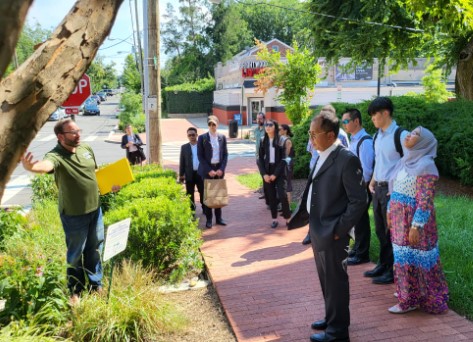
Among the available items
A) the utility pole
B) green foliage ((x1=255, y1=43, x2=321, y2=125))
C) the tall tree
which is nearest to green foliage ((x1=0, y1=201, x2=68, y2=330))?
the utility pole

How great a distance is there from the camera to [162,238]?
543cm

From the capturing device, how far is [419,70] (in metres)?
38.4

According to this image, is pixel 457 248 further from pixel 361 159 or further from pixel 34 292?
pixel 34 292

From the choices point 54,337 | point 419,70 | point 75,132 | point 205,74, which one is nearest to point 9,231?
point 75,132

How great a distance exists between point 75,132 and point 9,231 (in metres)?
2.93

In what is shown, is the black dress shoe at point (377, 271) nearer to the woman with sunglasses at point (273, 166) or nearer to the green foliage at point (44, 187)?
the woman with sunglasses at point (273, 166)

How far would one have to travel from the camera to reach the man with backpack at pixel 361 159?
554 centimetres

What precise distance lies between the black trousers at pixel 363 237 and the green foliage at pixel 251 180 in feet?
18.8

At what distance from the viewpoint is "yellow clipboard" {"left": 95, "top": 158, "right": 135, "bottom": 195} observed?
5.20m

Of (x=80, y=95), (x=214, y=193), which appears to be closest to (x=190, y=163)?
(x=214, y=193)

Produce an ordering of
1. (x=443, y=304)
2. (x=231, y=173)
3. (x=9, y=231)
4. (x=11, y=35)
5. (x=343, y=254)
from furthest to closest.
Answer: (x=231, y=173), (x=9, y=231), (x=443, y=304), (x=343, y=254), (x=11, y=35)

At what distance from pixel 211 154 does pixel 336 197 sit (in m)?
4.50

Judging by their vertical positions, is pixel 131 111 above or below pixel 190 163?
above

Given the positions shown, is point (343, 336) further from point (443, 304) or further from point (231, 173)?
point (231, 173)
